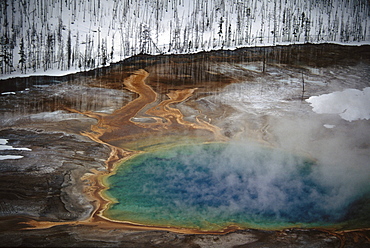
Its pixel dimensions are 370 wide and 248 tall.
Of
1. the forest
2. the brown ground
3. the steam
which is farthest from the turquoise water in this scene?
the forest

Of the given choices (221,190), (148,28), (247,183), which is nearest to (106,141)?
(221,190)

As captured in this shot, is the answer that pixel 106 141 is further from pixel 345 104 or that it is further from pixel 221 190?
pixel 345 104

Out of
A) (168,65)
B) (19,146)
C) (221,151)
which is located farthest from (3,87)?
(221,151)

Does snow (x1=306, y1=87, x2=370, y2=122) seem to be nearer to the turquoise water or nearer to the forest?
the turquoise water

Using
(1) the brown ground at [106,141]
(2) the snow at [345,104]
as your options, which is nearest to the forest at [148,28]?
(1) the brown ground at [106,141]

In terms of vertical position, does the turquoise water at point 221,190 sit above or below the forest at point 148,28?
below

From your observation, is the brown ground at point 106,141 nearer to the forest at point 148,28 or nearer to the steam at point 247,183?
the steam at point 247,183

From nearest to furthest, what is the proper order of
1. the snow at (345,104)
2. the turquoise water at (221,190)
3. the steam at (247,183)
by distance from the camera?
1. the turquoise water at (221,190)
2. the steam at (247,183)
3. the snow at (345,104)
